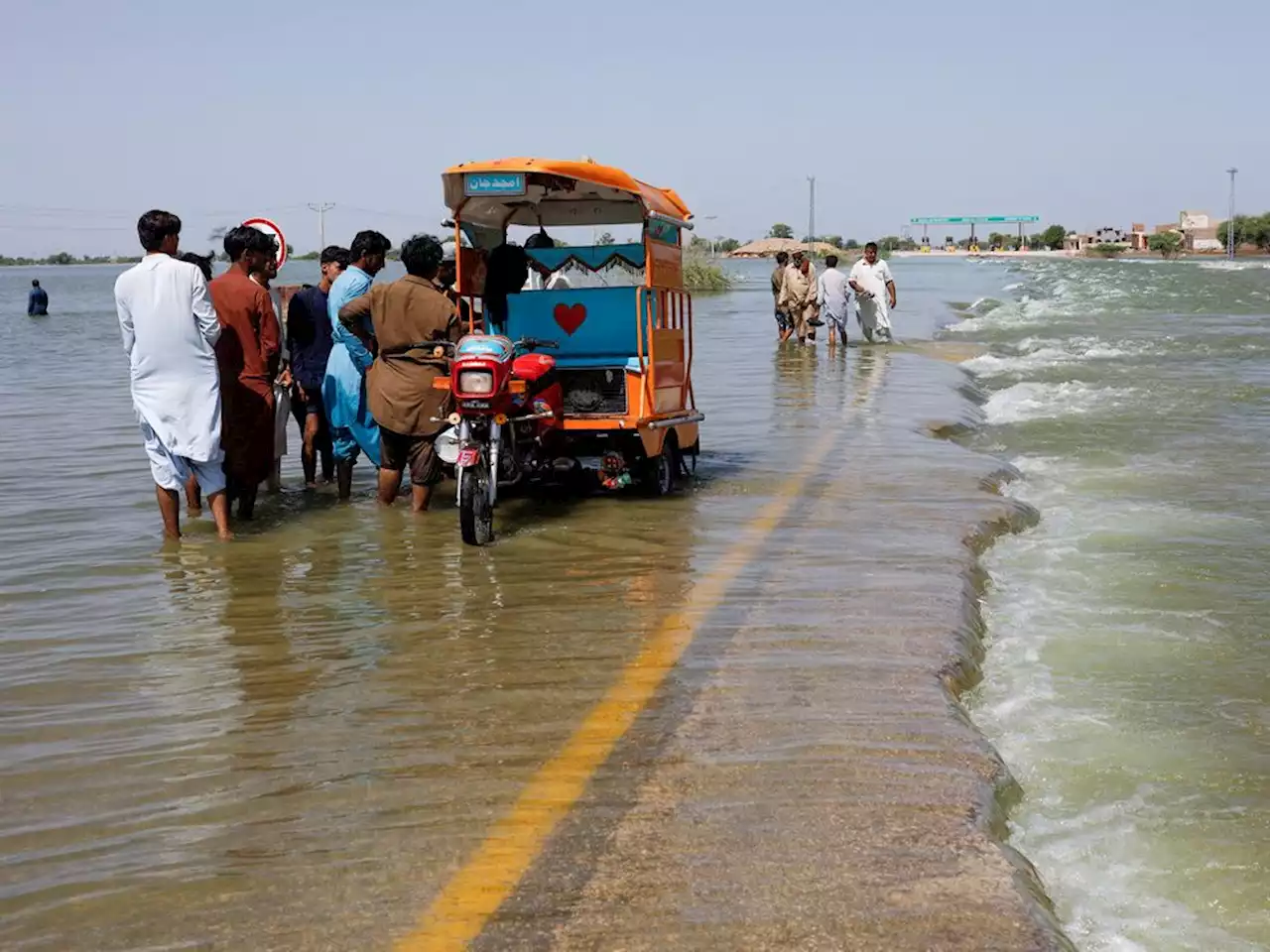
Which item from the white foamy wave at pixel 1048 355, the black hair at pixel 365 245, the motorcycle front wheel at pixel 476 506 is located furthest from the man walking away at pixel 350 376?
the white foamy wave at pixel 1048 355

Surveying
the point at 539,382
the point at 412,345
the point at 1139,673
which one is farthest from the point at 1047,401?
the point at 1139,673

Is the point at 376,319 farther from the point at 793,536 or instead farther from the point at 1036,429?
the point at 1036,429

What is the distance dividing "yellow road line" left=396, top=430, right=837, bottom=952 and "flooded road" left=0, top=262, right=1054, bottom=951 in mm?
13

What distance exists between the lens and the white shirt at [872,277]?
2299 cm

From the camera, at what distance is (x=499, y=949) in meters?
3.09

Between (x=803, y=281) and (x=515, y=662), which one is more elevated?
(x=803, y=281)

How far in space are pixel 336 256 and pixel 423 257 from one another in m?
1.37

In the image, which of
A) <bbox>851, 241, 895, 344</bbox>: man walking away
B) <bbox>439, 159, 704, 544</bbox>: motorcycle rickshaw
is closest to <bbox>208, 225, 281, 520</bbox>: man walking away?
<bbox>439, 159, 704, 544</bbox>: motorcycle rickshaw

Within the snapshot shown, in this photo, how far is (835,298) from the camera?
2322 cm

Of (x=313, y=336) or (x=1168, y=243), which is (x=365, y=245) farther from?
(x=1168, y=243)

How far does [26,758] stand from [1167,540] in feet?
19.9

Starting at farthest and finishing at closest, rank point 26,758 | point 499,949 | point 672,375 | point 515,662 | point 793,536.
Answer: point 672,375 → point 793,536 → point 515,662 → point 26,758 → point 499,949

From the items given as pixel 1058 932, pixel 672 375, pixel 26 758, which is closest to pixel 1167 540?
pixel 672 375

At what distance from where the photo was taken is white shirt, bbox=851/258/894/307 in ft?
75.4
